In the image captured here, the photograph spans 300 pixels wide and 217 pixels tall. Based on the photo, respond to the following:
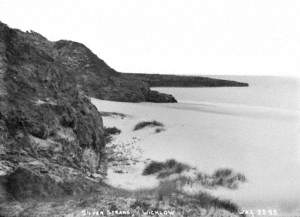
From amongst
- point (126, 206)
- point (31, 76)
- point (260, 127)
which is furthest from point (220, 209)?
point (260, 127)

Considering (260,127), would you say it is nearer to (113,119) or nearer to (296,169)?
(296,169)

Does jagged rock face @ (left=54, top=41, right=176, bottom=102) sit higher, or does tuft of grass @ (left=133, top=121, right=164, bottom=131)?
jagged rock face @ (left=54, top=41, right=176, bottom=102)

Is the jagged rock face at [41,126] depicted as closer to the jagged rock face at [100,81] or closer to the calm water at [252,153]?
the calm water at [252,153]

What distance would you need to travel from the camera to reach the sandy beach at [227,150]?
8.67 metres

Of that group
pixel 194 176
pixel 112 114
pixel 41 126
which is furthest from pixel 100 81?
pixel 194 176

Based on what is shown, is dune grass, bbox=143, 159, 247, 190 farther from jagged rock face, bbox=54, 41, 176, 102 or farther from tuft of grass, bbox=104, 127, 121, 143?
jagged rock face, bbox=54, 41, 176, 102

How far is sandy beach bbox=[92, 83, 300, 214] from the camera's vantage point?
867cm

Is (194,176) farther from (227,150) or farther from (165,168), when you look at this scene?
(227,150)

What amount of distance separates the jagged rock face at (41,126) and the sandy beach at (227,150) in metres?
1.23

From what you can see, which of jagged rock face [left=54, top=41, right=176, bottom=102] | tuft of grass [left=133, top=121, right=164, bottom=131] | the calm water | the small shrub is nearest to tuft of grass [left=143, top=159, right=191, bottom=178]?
the calm water

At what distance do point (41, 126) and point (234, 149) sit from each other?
231 inches

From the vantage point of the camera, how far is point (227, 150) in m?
11.8

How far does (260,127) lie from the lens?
14.5 metres

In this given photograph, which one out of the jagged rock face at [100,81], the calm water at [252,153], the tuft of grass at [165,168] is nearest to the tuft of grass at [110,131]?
the calm water at [252,153]
